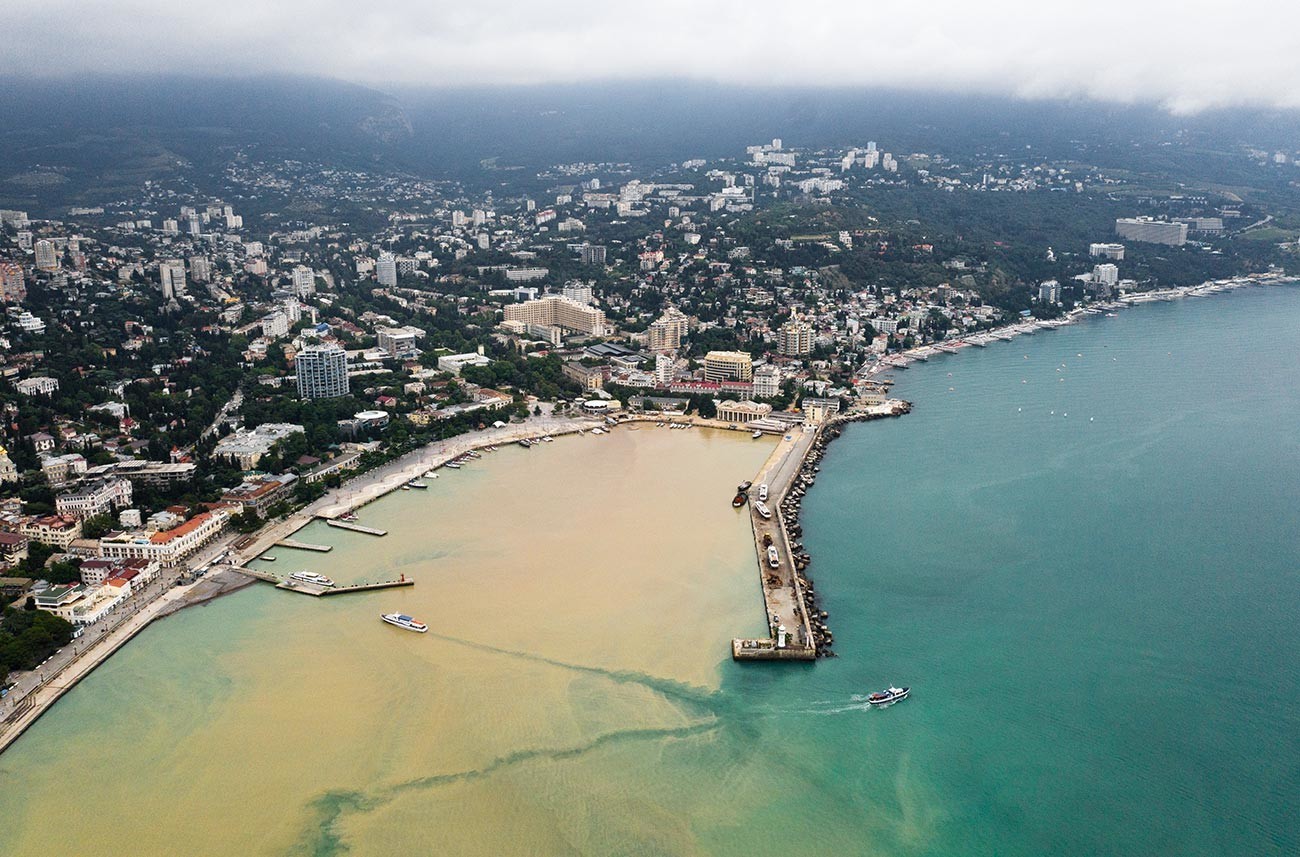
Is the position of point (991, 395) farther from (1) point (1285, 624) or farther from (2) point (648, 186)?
(2) point (648, 186)

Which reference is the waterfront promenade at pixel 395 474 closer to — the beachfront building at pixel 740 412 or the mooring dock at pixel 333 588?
the mooring dock at pixel 333 588

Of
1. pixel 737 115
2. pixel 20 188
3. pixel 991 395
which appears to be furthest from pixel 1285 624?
pixel 737 115

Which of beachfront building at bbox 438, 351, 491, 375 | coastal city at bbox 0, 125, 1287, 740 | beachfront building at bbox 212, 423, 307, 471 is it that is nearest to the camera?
coastal city at bbox 0, 125, 1287, 740

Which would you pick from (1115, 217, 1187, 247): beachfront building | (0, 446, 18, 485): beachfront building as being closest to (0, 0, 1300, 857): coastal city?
(0, 446, 18, 485): beachfront building

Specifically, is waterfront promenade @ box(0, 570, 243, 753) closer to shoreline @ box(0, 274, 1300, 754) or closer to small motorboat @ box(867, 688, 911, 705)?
shoreline @ box(0, 274, 1300, 754)

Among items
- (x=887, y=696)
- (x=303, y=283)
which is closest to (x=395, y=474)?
(x=887, y=696)

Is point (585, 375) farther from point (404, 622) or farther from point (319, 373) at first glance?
point (404, 622)

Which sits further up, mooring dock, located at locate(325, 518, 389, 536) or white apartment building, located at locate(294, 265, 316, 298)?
white apartment building, located at locate(294, 265, 316, 298)
